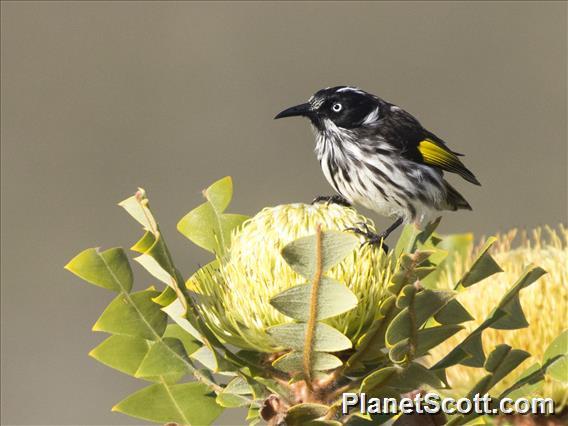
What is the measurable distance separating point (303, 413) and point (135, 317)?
0.36 m

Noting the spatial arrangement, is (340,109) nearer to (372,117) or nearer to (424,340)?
(372,117)

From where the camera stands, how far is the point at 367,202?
2.96 metres

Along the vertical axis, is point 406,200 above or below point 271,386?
above

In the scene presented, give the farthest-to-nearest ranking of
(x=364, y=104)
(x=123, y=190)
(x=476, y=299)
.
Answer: (x=123, y=190) → (x=364, y=104) → (x=476, y=299)

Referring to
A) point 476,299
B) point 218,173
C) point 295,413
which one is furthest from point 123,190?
point 295,413

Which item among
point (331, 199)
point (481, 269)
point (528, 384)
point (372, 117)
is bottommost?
point (528, 384)

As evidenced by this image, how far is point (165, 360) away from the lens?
1.60m

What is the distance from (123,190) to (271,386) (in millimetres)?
10396

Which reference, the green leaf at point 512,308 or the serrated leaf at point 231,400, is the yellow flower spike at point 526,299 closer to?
the green leaf at point 512,308

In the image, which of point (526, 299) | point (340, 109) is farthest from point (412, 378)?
point (340, 109)

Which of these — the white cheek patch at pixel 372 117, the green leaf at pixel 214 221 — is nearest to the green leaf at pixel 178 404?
the green leaf at pixel 214 221

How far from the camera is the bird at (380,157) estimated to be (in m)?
2.99

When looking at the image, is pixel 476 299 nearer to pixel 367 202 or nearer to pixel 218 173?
pixel 367 202

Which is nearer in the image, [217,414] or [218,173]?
[217,414]
